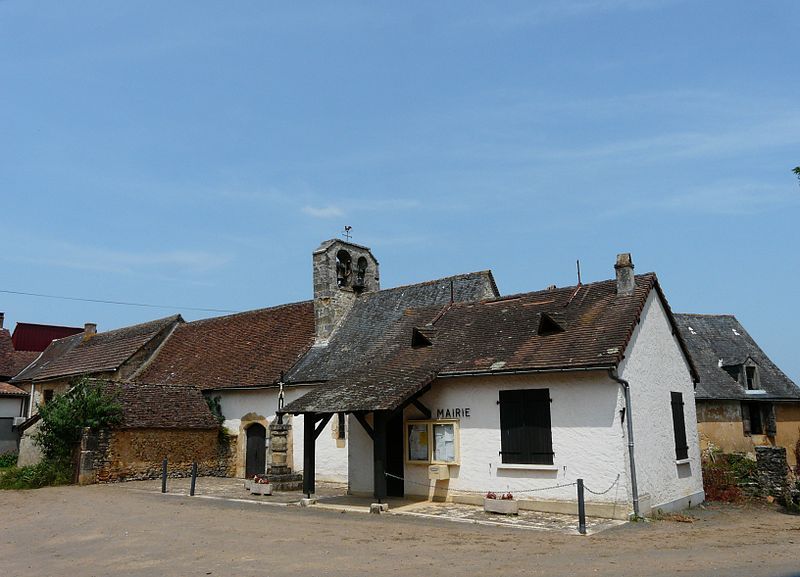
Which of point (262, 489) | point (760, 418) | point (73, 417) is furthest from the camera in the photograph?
point (760, 418)

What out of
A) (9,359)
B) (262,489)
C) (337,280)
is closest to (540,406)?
(262,489)

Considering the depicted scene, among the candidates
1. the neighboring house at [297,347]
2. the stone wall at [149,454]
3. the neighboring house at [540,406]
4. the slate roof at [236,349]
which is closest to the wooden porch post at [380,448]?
the neighboring house at [540,406]

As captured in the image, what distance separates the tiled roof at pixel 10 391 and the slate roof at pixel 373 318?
60.0 ft

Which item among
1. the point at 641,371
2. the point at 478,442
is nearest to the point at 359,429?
the point at 478,442

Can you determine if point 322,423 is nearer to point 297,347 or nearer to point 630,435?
point 630,435

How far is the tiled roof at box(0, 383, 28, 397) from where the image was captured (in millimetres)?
32656

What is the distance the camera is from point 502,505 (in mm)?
13469

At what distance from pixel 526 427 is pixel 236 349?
1583cm

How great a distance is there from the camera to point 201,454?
23359 millimetres

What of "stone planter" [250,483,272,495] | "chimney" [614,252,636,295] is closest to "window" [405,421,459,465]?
"stone planter" [250,483,272,495]

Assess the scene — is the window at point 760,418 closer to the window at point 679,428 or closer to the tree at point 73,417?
the window at point 679,428

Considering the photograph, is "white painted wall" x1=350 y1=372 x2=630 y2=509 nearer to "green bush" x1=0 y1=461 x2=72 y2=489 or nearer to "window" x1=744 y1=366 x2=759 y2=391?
"green bush" x1=0 y1=461 x2=72 y2=489

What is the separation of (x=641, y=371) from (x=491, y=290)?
367 inches

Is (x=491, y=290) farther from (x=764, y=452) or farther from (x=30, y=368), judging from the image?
(x=30, y=368)
